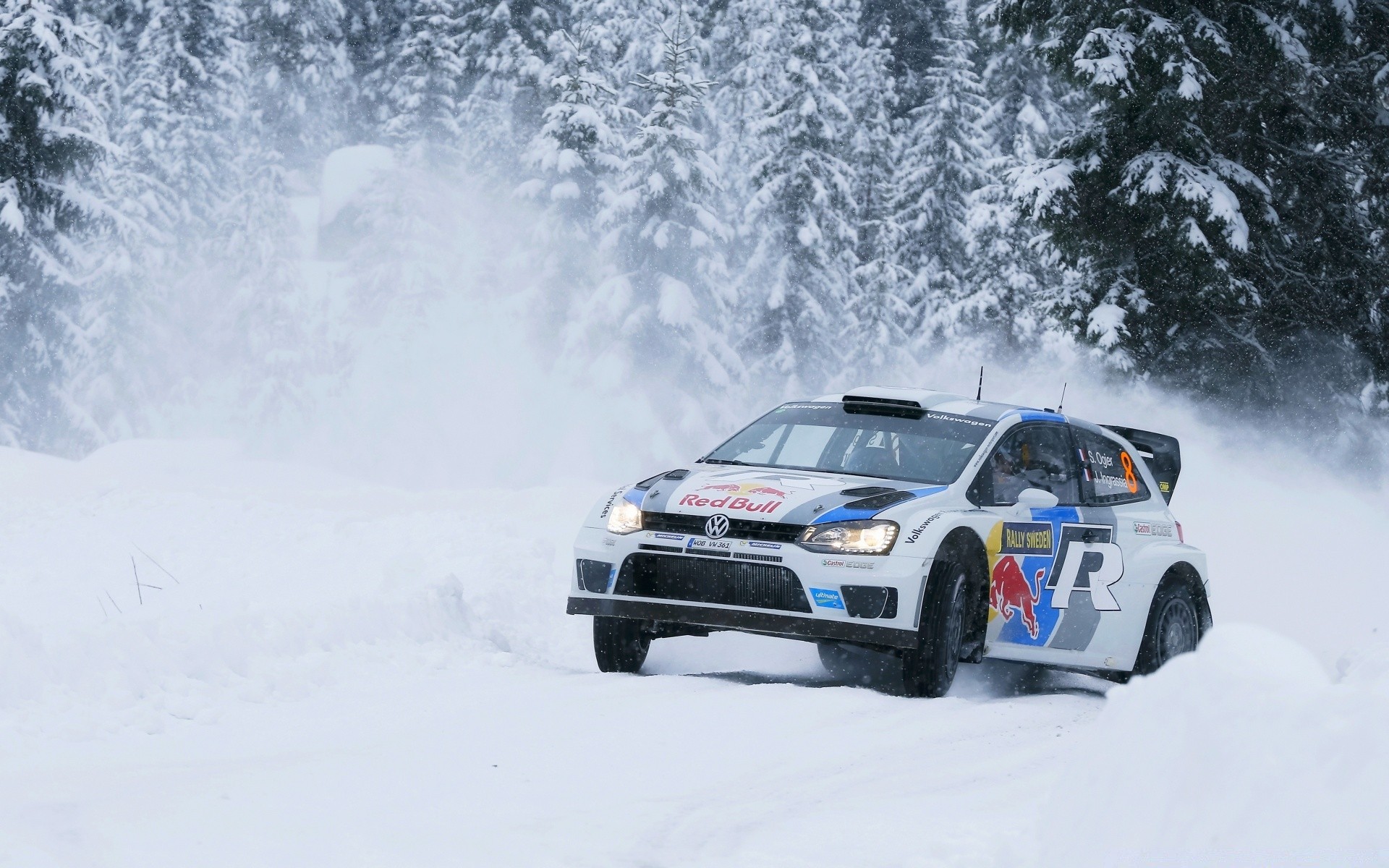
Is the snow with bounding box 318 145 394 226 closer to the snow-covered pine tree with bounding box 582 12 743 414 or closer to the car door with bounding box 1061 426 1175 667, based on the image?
the snow-covered pine tree with bounding box 582 12 743 414

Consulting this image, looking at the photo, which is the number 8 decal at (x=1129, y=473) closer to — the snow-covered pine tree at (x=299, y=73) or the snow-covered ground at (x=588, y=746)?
the snow-covered ground at (x=588, y=746)

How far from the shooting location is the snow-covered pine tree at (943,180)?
41.8m

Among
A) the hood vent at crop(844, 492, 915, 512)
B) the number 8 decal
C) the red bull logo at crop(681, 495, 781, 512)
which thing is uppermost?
the number 8 decal

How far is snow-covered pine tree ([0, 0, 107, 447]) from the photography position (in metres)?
31.8

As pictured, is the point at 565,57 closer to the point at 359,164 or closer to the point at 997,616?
the point at 359,164

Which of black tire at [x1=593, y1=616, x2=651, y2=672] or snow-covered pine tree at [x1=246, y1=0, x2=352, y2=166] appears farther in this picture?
snow-covered pine tree at [x1=246, y1=0, x2=352, y2=166]

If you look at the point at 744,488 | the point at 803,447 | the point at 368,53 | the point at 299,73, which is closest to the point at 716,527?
the point at 744,488

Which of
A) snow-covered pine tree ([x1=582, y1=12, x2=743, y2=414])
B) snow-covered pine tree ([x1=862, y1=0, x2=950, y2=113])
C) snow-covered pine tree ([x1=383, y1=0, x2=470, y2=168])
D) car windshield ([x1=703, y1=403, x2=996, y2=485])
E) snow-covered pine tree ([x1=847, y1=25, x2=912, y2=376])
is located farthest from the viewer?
snow-covered pine tree ([x1=383, y1=0, x2=470, y2=168])

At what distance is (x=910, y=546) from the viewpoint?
703cm

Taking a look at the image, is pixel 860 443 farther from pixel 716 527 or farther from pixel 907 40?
pixel 907 40

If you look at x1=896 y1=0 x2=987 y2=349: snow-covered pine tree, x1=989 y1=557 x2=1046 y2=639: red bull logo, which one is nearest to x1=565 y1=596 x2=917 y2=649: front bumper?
x1=989 y1=557 x2=1046 y2=639: red bull logo

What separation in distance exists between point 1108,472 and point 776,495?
8.25ft

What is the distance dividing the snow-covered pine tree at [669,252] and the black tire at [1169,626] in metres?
26.1

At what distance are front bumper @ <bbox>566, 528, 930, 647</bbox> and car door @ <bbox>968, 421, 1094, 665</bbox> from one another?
86 cm
